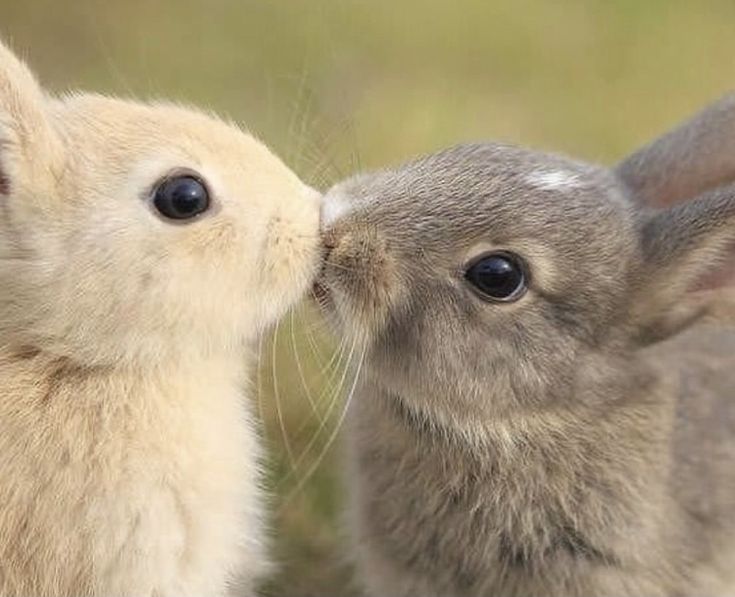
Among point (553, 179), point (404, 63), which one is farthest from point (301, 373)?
point (404, 63)

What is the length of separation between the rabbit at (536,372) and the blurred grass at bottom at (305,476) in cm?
17

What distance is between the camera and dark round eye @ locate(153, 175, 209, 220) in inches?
52.5

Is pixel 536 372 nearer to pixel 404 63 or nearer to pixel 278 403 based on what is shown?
pixel 278 403

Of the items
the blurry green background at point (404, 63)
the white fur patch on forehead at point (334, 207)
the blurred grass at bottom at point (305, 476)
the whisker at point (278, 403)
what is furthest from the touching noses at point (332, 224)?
the blurry green background at point (404, 63)

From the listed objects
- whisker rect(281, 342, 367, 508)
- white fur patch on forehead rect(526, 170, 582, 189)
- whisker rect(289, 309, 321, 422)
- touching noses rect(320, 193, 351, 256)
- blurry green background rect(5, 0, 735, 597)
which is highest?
blurry green background rect(5, 0, 735, 597)

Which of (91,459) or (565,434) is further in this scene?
(565,434)

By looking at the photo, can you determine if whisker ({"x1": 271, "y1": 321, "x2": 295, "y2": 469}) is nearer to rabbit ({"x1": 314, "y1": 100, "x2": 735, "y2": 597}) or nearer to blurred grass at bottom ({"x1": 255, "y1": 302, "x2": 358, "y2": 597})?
blurred grass at bottom ({"x1": 255, "y1": 302, "x2": 358, "y2": 597})

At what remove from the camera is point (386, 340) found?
1.48m

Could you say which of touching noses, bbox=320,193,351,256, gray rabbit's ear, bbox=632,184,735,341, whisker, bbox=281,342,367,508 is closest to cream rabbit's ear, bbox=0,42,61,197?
touching noses, bbox=320,193,351,256

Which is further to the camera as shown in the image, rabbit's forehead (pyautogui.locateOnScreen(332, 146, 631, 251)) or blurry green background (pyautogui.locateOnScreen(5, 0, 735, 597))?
blurry green background (pyautogui.locateOnScreen(5, 0, 735, 597))

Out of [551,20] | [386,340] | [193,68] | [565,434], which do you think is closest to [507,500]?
[565,434]

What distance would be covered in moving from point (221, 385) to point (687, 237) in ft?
1.83

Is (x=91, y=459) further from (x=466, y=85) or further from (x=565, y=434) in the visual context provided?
(x=466, y=85)

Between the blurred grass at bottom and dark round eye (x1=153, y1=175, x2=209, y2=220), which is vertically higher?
dark round eye (x1=153, y1=175, x2=209, y2=220)
